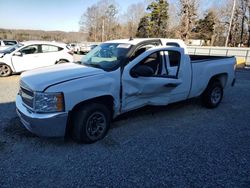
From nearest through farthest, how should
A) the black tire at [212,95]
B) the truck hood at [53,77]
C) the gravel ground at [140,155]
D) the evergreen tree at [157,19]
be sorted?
1. the gravel ground at [140,155]
2. the truck hood at [53,77]
3. the black tire at [212,95]
4. the evergreen tree at [157,19]

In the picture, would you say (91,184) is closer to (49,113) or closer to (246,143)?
(49,113)

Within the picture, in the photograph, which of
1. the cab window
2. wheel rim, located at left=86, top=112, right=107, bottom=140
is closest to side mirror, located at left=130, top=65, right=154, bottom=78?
wheel rim, located at left=86, top=112, right=107, bottom=140

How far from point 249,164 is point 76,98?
271cm

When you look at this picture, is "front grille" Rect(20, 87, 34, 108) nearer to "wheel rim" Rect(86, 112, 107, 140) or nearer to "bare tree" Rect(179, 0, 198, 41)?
"wheel rim" Rect(86, 112, 107, 140)

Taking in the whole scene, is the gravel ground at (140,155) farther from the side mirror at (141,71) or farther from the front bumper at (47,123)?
the side mirror at (141,71)

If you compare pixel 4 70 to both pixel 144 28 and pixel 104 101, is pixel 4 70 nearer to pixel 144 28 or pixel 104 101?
pixel 104 101

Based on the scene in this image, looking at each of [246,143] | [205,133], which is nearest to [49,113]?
[205,133]

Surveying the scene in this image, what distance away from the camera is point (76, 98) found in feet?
10.4

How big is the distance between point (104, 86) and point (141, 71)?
73cm

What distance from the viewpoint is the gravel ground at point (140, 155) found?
2.72 metres

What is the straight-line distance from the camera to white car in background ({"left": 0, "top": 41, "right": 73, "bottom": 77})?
31.2 feet

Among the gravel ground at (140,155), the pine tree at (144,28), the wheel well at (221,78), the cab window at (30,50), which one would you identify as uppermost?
the pine tree at (144,28)

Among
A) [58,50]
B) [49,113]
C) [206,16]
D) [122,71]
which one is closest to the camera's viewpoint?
[49,113]

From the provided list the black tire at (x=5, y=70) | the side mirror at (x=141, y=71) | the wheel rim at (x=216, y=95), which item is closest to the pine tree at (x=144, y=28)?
the black tire at (x=5, y=70)
